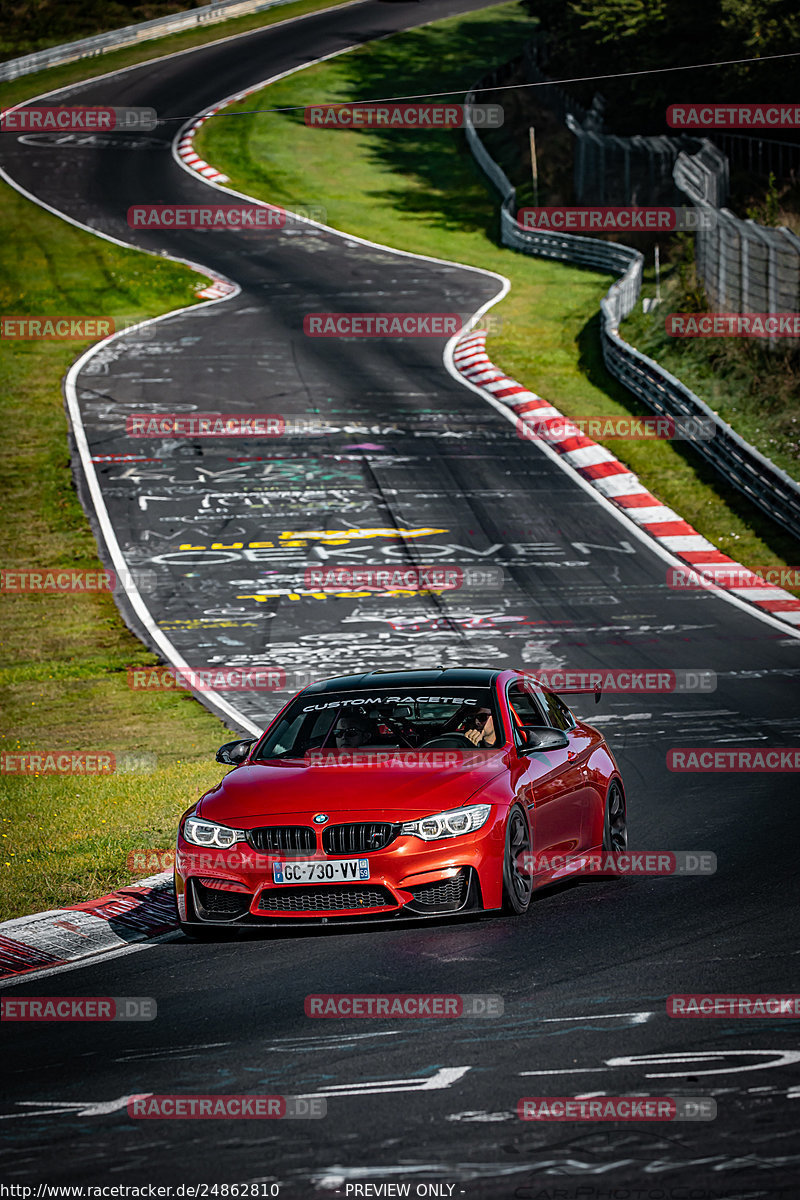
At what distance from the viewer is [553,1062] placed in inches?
243

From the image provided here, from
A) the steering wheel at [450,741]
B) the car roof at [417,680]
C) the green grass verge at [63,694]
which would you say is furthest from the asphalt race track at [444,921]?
the car roof at [417,680]

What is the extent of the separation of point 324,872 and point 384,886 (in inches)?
13.4

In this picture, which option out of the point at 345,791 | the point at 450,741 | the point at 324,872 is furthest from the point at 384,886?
the point at 450,741

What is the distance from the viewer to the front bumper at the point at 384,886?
838 centimetres

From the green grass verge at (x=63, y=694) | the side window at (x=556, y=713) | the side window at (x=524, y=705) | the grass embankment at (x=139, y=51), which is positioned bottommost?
the green grass verge at (x=63, y=694)

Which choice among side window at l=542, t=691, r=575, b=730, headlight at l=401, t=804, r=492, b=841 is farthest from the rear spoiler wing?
headlight at l=401, t=804, r=492, b=841

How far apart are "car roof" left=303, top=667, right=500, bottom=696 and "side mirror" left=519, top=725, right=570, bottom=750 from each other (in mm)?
550

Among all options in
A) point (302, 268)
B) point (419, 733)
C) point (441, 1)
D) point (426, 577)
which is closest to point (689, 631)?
point (426, 577)

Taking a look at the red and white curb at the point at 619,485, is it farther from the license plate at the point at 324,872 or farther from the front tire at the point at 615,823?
the license plate at the point at 324,872

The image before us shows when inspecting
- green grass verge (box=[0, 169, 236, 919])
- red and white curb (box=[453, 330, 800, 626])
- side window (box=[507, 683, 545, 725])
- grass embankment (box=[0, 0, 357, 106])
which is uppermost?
grass embankment (box=[0, 0, 357, 106])

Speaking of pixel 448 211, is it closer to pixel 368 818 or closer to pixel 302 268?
pixel 302 268

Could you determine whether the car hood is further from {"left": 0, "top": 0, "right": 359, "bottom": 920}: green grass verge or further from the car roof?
{"left": 0, "top": 0, "right": 359, "bottom": 920}: green grass verge

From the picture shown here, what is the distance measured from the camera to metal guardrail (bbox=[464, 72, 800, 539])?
24.4 meters

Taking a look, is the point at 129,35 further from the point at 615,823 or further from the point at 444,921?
the point at 444,921
